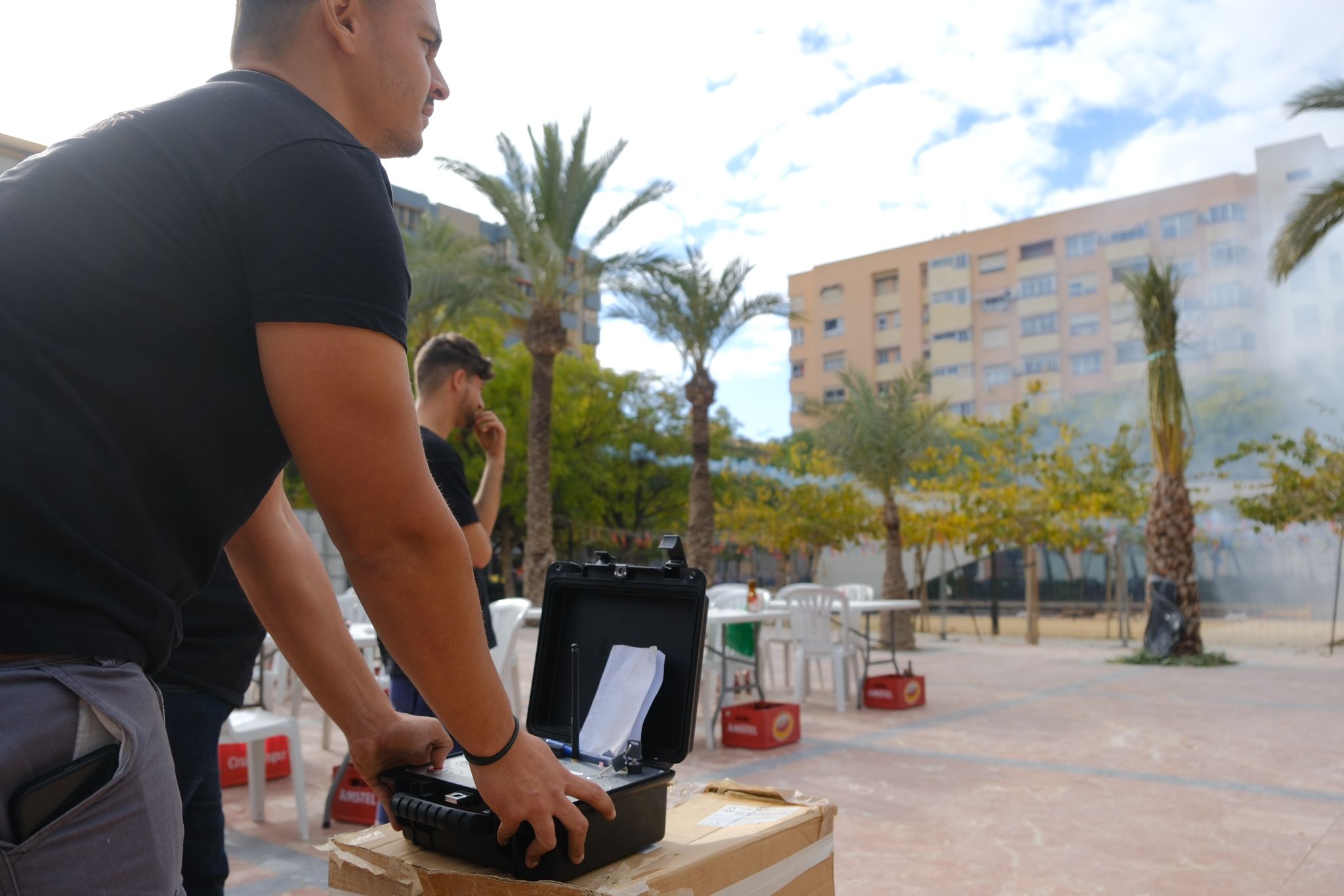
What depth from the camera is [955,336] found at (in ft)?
204

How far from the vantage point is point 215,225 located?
921mm

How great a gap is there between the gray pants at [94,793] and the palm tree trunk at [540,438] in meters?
15.6

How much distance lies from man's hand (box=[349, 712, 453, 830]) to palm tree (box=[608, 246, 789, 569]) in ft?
50.6

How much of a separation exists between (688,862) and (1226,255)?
63.5 metres

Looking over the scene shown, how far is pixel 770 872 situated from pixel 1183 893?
2.98m

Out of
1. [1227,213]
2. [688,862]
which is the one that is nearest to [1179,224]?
[1227,213]

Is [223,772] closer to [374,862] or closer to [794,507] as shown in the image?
[374,862]

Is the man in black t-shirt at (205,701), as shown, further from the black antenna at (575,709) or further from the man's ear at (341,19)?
the man's ear at (341,19)

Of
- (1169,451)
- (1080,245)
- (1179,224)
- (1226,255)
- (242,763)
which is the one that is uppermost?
(1179,224)

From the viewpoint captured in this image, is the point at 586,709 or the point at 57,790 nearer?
the point at 57,790

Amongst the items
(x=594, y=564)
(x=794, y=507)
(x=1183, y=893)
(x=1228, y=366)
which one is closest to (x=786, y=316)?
(x=794, y=507)

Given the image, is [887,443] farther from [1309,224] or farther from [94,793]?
[94,793]

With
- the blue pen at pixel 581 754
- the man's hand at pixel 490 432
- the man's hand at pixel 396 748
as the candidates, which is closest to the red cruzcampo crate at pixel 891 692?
the man's hand at pixel 490 432

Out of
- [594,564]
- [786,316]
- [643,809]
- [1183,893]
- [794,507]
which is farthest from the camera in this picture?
[794,507]
